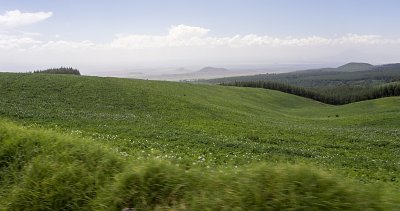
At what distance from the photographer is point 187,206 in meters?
4.77

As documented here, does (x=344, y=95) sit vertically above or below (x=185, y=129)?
below

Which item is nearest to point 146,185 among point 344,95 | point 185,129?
point 185,129

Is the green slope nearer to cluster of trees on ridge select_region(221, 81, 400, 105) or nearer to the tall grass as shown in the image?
the tall grass

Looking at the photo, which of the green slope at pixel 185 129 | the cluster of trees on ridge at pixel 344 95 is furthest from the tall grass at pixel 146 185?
the cluster of trees on ridge at pixel 344 95

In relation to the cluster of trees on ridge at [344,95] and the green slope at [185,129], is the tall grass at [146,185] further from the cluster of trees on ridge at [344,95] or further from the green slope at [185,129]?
the cluster of trees on ridge at [344,95]

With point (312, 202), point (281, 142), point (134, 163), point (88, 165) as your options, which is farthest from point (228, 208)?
point (281, 142)

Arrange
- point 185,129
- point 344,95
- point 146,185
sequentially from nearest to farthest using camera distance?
1. point 146,185
2. point 185,129
3. point 344,95

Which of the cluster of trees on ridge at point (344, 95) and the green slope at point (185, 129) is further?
the cluster of trees on ridge at point (344, 95)

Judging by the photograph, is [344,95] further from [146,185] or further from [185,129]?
[146,185]

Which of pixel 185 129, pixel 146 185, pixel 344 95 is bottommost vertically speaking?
pixel 344 95

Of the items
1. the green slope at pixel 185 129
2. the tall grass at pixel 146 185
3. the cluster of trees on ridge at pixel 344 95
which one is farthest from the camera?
the cluster of trees on ridge at pixel 344 95

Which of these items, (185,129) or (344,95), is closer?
(185,129)

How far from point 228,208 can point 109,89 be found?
42.5 metres

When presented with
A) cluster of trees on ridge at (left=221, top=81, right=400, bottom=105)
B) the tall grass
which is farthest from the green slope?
cluster of trees on ridge at (left=221, top=81, right=400, bottom=105)
